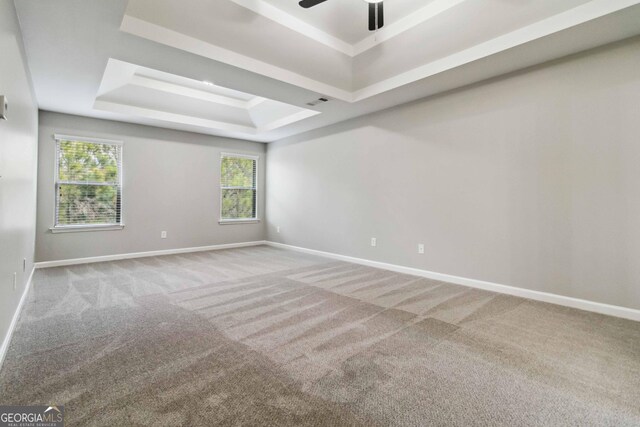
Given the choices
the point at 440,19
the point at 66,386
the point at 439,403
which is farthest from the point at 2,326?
the point at 440,19

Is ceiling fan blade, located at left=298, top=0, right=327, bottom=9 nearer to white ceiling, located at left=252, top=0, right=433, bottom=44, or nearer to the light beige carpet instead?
white ceiling, located at left=252, top=0, right=433, bottom=44

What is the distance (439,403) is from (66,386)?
2.09m

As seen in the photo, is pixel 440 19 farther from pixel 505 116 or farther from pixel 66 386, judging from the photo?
pixel 66 386

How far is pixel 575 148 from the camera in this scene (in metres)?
3.06

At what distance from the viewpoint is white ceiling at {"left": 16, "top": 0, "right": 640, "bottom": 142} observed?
2596mm

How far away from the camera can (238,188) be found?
696 cm

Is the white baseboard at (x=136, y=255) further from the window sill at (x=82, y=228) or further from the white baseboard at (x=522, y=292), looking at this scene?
the white baseboard at (x=522, y=292)

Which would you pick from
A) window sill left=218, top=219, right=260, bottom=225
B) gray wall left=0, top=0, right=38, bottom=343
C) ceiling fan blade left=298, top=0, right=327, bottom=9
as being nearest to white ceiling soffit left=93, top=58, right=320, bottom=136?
gray wall left=0, top=0, right=38, bottom=343

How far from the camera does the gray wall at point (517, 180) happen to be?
112 inches

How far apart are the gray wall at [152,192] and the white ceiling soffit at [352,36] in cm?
→ 326

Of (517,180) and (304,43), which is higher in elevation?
(304,43)

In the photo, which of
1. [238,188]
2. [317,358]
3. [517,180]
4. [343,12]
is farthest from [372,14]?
[238,188]

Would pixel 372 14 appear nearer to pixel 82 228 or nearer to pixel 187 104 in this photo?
pixel 187 104

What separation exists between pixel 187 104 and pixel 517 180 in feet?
17.0
